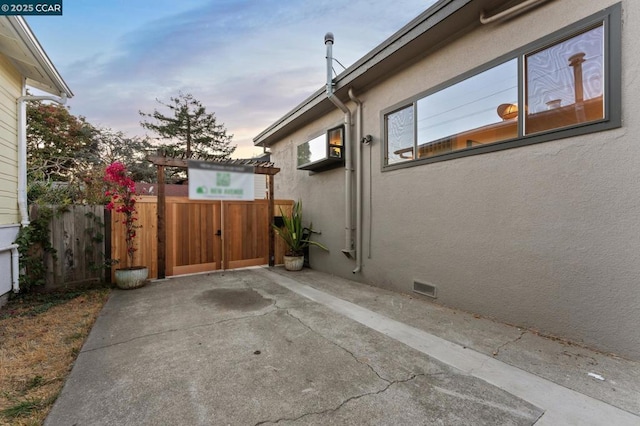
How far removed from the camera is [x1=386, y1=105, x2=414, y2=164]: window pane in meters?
4.23

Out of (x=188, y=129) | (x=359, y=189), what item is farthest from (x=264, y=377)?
(x=188, y=129)

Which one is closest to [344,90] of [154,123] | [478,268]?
[478,268]

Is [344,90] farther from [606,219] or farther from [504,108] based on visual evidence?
[606,219]

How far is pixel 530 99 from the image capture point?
2857mm

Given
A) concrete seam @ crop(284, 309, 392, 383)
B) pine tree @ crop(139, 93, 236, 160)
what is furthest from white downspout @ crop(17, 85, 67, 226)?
pine tree @ crop(139, 93, 236, 160)

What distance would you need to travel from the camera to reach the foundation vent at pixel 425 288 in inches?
150

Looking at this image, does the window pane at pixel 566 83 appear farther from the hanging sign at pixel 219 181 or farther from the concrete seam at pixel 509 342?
the hanging sign at pixel 219 181

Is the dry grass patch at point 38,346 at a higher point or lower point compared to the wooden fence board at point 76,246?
lower

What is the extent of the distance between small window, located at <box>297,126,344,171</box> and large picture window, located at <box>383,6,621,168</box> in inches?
67.6

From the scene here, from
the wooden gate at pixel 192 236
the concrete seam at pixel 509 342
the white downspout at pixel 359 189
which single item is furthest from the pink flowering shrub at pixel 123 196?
the concrete seam at pixel 509 342

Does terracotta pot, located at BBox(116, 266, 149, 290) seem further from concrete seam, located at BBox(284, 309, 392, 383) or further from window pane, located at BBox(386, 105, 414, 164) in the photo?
window pane, located at BBox(386, 105, 414, 164)

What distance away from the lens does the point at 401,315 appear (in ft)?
11.0

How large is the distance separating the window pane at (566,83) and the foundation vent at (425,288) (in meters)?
2.28

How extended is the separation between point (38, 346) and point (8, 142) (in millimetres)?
3287
